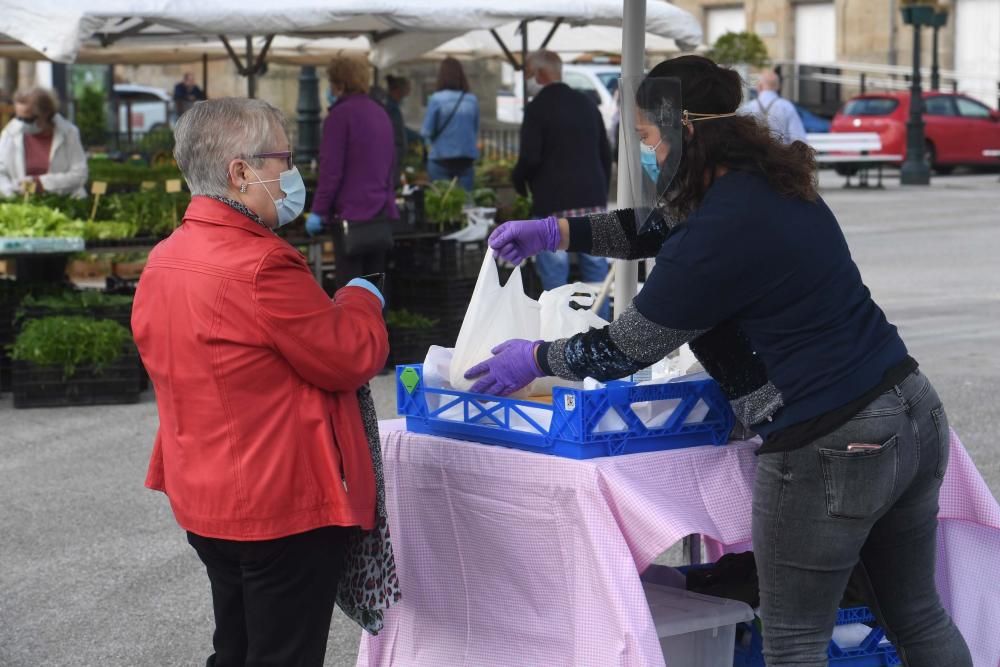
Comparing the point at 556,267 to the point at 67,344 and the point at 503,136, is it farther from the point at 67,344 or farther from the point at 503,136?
the point at 503,136

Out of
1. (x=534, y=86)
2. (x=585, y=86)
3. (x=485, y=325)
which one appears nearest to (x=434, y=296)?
(x=534, y=86)

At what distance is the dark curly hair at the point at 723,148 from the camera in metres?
2.99

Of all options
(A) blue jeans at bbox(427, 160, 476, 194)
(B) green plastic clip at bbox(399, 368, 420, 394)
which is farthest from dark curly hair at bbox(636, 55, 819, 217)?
(A) blue jeans at bbox(427, 160, 476, 194)

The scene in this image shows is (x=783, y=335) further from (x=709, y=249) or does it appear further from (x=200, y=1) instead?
(x=200, y=1)

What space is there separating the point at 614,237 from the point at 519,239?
27cm

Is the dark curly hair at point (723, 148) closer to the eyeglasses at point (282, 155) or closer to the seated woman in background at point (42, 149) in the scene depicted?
the eyeglasses at point (282, 155)

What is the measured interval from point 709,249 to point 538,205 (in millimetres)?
6913

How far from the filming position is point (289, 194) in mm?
3033

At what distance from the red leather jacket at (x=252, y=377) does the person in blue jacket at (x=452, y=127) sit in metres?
10.7

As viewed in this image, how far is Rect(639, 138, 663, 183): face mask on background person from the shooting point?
315cm

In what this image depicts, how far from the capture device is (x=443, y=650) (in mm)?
3543

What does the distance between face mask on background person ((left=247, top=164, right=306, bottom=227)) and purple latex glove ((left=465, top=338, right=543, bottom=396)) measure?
0.54m

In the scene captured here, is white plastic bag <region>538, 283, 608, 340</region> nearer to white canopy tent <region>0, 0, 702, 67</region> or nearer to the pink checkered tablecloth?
the pink checkered tablecloth

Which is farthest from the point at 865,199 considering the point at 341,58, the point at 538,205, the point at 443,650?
the point at 443,650
